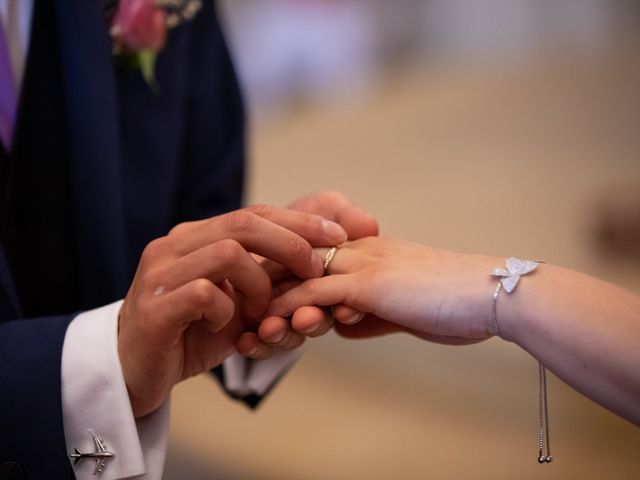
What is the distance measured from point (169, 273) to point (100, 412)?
196 millimetres

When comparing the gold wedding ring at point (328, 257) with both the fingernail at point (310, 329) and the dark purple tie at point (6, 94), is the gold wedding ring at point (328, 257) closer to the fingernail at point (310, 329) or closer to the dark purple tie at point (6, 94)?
the fingernail at point (310, 329)

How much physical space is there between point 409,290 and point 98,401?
1.30 feet

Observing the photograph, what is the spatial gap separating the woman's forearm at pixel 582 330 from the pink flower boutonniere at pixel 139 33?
756 millimetres

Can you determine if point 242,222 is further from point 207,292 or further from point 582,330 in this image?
point 582,330

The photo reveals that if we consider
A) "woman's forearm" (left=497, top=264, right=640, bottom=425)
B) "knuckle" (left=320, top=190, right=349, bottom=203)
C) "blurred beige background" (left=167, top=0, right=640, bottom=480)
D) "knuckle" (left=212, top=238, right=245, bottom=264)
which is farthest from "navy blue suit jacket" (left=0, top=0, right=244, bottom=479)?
"woman's forearm" (left=497, top=264, right=640, bottom=425)

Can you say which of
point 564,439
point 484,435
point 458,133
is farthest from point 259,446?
point 458,133

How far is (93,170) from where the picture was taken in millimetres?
1249

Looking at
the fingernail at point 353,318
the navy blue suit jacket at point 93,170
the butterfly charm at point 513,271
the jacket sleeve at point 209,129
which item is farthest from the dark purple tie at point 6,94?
the butterfly charm at point 513,271

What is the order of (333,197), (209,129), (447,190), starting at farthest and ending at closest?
1. (447,190)
2. (209,129)
3. (333,197)

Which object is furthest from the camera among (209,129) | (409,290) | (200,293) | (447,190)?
(447,190)

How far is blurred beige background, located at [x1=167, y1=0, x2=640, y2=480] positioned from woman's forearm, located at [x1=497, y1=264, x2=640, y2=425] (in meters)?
0.66

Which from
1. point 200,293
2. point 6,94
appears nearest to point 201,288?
point 200,293

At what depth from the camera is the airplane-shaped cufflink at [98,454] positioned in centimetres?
95

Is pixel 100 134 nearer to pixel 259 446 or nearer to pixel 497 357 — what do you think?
pixel 259 446
